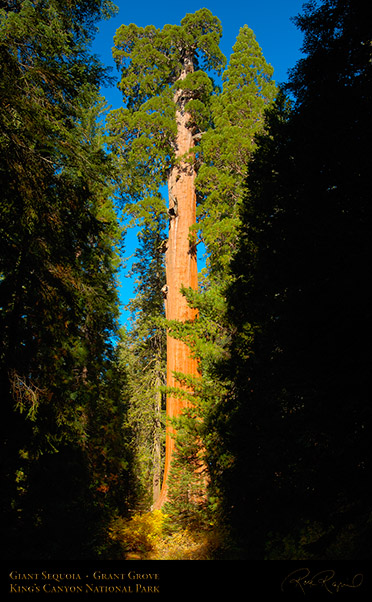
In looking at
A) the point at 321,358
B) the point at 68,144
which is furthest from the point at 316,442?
the point at 68,144

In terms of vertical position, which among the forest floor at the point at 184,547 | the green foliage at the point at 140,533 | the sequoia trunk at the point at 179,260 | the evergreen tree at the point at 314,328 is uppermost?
the sequoia trunk at the point at 179,260

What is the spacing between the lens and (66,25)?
5910 millimetres

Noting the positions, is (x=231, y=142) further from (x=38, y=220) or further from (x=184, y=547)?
(x=184, y=547)

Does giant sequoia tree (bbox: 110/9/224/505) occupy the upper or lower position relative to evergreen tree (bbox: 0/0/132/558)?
upper

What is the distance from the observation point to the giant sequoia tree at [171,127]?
35.1ft

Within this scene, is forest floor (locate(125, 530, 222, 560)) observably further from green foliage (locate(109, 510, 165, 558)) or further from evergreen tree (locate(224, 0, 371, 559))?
evergreen tree (locate(224, 0, 371, 559))

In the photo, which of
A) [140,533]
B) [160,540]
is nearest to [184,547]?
[160,540]

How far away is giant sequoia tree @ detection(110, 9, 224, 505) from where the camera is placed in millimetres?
10695

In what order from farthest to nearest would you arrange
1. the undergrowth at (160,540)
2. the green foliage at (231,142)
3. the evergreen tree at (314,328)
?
the green foliage at (231,142) → the undergrowth at (160,540) → the evergreen tree at (314,328)

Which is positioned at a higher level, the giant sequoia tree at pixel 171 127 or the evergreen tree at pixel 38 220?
the giant sequoia tree at pixel 171 127

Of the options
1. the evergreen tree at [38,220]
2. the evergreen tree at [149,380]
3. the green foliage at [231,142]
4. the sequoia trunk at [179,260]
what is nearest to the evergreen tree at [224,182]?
the green foliage at [231,142]

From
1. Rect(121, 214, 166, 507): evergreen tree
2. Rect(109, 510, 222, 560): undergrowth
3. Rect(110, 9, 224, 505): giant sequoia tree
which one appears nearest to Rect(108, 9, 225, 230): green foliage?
Rect(110, 9, 224, 505): giant sequoia tree

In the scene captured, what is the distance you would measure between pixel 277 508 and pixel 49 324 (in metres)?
4.09

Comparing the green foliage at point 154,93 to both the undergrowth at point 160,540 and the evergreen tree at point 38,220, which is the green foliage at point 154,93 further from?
the undergrowth at point 160,540
